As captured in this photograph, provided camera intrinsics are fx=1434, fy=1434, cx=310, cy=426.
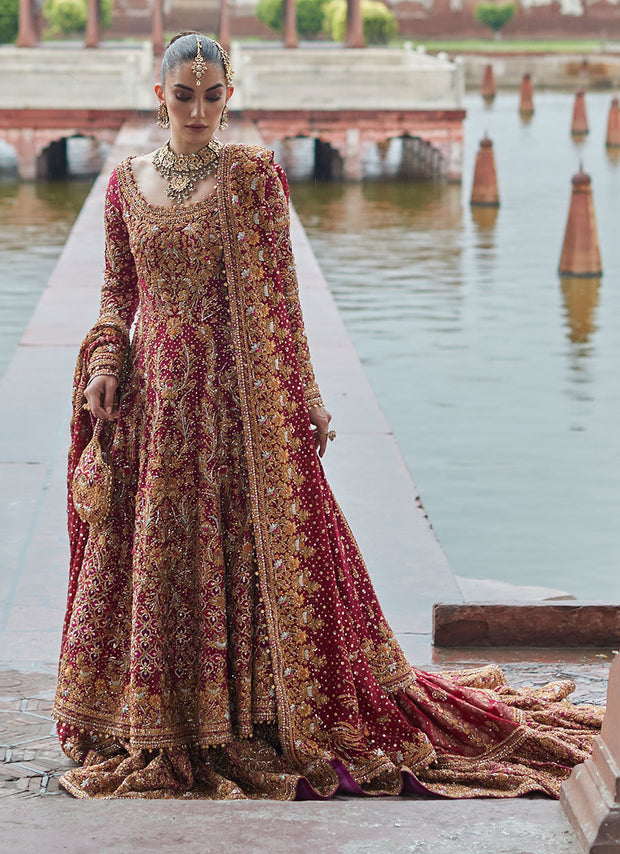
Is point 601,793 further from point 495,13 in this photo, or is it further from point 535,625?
point 495,13

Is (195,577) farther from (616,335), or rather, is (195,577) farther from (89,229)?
(89,229)

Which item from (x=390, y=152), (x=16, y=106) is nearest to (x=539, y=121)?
(x=390, y=152)

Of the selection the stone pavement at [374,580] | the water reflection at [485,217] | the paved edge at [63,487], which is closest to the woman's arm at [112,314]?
the stone pavement at [374,580]

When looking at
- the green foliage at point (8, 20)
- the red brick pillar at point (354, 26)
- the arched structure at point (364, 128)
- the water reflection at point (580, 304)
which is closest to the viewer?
the water reflection at point (580, 304)

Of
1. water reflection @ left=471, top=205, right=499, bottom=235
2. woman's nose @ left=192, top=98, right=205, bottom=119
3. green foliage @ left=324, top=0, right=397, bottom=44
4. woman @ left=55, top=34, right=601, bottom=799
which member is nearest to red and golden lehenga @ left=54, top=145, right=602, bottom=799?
woman @ left=55, top=34, right=601, bottom=799

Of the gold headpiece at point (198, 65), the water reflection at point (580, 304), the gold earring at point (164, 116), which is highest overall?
the gold headpiece at point (198, 65)

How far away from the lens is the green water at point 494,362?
5.79m

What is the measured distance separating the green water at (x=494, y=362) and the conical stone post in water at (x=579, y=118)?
669cm

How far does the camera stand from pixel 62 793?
2.86m

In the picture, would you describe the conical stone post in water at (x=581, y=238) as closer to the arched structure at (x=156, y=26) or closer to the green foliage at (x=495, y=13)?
the arched structure at (x=156, y=26)

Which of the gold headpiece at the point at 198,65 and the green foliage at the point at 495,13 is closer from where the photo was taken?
the gold headpiece at the point at 198,65

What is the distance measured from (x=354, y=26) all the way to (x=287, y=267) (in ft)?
81.0

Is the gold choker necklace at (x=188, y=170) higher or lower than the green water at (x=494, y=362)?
higher

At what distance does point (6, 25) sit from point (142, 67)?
1363cm
